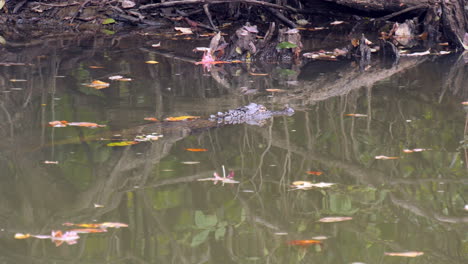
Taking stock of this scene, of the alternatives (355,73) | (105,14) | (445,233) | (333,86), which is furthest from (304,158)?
(105,14)

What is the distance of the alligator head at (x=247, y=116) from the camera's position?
4.77m

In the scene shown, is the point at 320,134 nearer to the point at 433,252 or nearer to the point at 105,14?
the point at 433,252

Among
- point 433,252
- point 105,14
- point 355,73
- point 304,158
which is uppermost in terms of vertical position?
point 105,14

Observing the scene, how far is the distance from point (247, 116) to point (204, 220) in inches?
78.1

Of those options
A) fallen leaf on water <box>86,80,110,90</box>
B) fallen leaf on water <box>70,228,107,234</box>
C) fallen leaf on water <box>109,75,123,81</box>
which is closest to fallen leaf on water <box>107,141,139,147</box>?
fallen leaf on water <box>70,228,107,234</box>

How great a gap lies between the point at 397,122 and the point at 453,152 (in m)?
0.78

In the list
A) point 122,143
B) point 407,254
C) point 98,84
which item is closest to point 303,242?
point 407,254

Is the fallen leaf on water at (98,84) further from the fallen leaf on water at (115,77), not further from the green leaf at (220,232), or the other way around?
the green leaf at (220,232)

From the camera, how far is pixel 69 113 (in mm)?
5020

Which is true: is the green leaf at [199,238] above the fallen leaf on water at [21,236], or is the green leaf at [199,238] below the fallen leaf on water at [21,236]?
below

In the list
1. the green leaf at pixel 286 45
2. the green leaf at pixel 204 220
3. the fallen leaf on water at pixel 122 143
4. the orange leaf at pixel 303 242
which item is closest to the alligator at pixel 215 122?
the fallen leaf on water at pixel 122 143

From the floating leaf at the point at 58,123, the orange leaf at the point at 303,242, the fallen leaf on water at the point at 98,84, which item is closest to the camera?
the orange leaf at the point at 303,242

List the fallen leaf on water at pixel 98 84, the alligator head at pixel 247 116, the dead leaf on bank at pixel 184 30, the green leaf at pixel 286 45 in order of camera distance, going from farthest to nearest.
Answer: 1. the dead leaf on bank at pixel 184 30
2. the green leaf at pixel 286 45
3. the fallen leaf on water at pixel 98 84
4. the alligator head at pixel 247 116

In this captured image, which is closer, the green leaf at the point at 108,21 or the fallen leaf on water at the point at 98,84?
the fallen leaf on water at the point at 98,84
